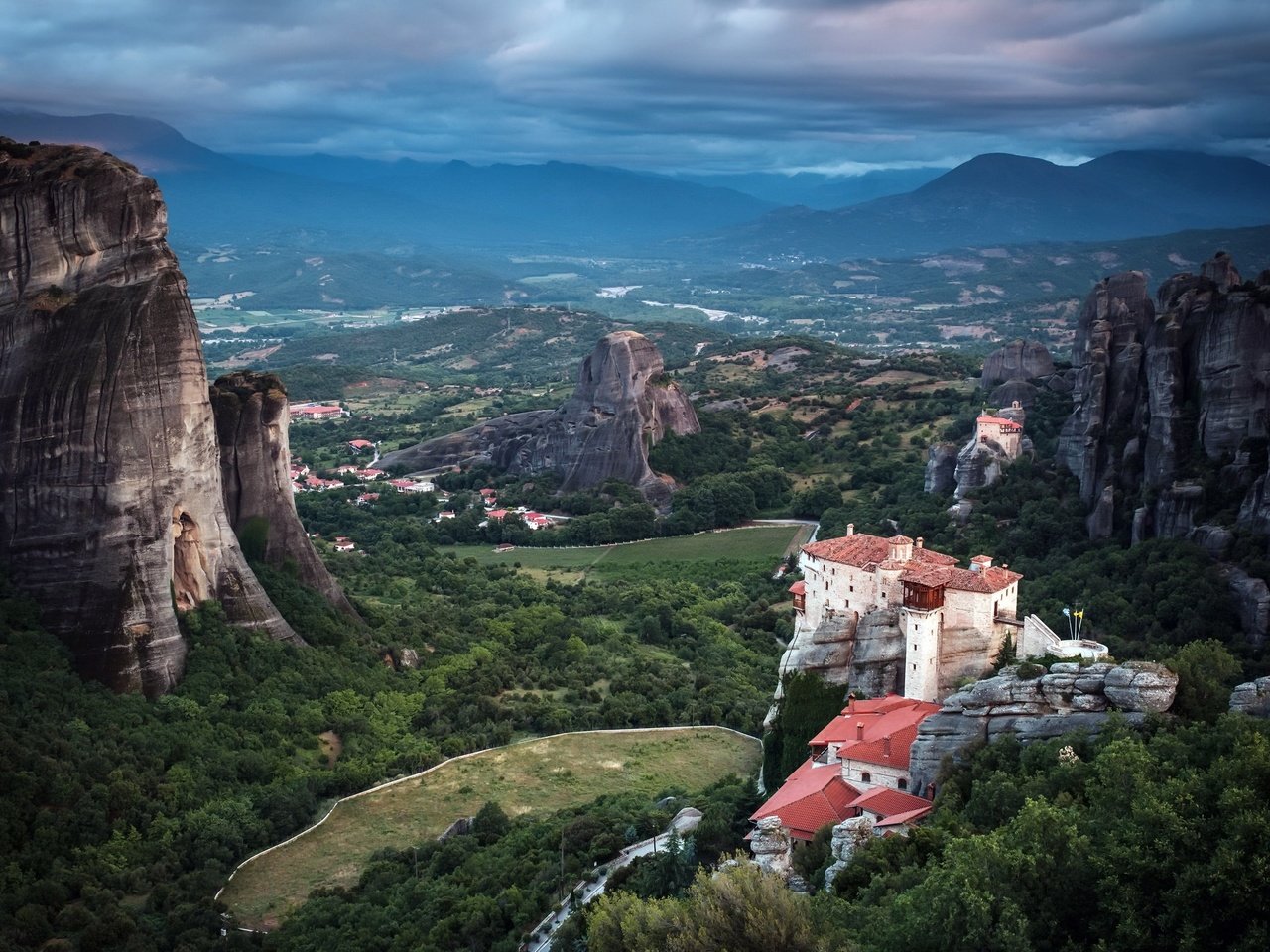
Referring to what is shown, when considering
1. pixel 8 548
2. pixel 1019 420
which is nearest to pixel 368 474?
pixel 1019 420

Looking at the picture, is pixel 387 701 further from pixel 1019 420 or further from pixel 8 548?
pixel 1019 420

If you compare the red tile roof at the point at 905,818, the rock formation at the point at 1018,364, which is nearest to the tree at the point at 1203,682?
the red tile roof at the point at 905,818

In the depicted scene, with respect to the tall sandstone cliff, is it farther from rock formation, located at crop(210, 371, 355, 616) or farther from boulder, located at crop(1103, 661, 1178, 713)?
rock formation, located at crop(210, 371, 355, 616)

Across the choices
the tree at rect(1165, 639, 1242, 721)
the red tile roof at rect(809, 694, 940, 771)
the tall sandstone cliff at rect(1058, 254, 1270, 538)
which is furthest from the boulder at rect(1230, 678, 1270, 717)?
the tall sandstone cliff at rect(1058, 254, 1270, 538)

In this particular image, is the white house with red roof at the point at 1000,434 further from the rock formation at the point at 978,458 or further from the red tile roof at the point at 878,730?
the red tile roof at the point at 878,730

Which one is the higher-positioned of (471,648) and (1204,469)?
(1204,469)

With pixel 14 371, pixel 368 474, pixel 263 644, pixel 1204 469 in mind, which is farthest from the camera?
pixel 368 474

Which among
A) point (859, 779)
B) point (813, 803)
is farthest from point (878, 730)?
point (813, 803)
